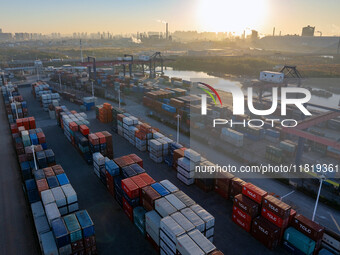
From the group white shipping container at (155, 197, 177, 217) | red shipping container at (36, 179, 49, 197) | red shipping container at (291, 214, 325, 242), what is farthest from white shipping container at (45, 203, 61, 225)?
red shipping container at (291, 214, 325, 242)

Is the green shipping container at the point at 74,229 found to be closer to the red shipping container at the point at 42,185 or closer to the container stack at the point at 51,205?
the container stack at the point at 51,205

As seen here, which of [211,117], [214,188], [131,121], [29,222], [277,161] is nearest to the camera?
[29,222]

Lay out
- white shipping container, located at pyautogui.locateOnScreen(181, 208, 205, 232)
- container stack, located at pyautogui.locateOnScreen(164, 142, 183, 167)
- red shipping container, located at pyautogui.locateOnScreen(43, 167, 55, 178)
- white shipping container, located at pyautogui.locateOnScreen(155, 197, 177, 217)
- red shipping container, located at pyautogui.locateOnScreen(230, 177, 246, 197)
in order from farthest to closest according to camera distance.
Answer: container stack, located at pyautogui.locateOnScreen(164, 142, 183, 167) < red shipping container, located at pyautogui.locateOnScreen(230, 177, 246, 197) < red shipping container, located at pyautogui.locateOnScreen(43, 167, 55, 178) < white shipping container, located at pyautogui.locateOnScreen(155, 197, 177, 217) < white shipping container, located at pyautogui.locateOnScreen(181, 208, 205, 232)

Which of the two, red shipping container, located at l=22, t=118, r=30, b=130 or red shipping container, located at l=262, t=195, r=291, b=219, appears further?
red shipping container, located at l=22, t=118, r=30, b=130

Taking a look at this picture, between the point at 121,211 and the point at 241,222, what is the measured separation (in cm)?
1434

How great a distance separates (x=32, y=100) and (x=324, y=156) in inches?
3364

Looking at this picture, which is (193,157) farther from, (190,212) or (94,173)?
(94,173)

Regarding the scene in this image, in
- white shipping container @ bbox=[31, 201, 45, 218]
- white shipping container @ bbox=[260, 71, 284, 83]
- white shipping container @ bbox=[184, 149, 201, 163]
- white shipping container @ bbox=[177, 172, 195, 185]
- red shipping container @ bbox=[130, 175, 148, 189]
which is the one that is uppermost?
white shipping container @ bbox=[260, 71, 284, 83]

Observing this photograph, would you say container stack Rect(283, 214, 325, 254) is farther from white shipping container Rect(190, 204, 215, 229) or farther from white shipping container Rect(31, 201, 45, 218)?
white shipping container Rect(31, 201, 45, 218)

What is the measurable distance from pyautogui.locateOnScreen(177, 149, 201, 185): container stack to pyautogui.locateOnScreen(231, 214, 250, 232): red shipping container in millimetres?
8179

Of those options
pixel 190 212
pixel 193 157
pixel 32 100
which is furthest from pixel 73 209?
pixel 32 100

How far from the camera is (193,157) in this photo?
33.7 meters

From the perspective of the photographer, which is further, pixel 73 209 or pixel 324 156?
pixel 324 156

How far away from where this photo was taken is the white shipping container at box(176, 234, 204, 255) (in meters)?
18.6
